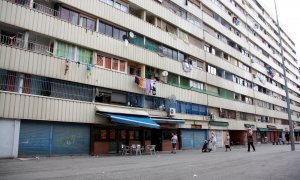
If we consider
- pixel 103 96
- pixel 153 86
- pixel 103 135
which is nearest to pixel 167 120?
Answer: pixel 153 86

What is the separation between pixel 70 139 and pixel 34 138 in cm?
257

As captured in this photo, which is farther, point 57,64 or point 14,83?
point 57,64

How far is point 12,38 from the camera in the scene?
1698 centimetres

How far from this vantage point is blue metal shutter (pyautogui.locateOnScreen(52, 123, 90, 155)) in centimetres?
1795

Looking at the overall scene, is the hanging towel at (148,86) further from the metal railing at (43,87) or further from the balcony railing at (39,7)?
the balcony railing at (39,7)

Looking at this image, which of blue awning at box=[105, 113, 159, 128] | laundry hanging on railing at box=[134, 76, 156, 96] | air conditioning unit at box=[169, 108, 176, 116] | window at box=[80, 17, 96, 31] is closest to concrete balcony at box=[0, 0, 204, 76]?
window at box=[80, 17, 96, 31]

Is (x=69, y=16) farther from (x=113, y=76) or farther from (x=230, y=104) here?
(x=230, y=104)

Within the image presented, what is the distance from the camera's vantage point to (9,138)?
15711 millimetres

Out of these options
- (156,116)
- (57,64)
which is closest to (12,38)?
(57,64)

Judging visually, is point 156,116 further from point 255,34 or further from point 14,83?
point 255,34

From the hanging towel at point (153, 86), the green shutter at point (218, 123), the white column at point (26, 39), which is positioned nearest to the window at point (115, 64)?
the hanging towel at point (153, 86)

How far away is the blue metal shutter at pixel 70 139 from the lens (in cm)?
1795

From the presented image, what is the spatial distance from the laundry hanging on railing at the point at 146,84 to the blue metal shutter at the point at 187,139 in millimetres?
7388

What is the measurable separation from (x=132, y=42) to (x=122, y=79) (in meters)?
4.09
